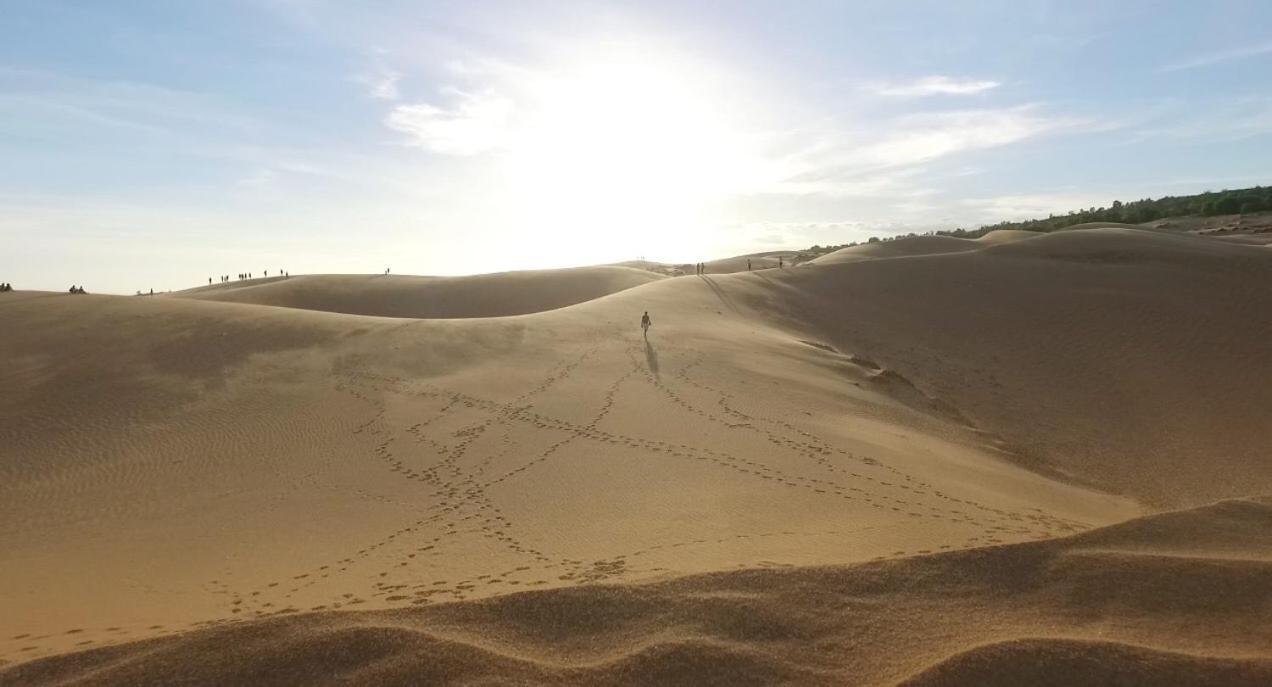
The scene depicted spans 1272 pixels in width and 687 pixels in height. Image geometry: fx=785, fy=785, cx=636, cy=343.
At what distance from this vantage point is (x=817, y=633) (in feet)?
14.5

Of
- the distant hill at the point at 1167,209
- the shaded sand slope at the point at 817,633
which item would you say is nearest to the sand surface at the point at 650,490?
the shaded sand slope at the point at 817,633

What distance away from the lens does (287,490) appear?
9.34m

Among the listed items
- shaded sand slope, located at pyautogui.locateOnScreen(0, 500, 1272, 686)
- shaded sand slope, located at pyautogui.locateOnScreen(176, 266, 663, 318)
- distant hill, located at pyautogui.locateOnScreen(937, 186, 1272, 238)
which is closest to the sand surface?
shaded sand slope, located at pyautogui.locateOnScreen(0, 500, 1272, 686)

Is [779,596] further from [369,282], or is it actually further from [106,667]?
[369,282]

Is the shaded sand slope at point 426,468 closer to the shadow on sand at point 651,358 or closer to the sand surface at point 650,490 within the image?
the sand surface at point 650,490

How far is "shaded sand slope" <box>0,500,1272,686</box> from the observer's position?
391 cm

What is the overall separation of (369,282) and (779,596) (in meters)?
40.8

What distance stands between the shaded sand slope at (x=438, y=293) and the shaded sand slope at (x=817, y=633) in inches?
1319

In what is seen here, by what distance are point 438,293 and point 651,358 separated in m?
27.3

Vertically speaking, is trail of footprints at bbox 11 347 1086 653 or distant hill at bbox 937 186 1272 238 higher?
distant hill at bbox 937 186 1272 238

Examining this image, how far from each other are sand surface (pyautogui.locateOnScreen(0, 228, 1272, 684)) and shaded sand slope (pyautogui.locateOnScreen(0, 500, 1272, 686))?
24mm

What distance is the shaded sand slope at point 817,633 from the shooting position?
3.91 meters

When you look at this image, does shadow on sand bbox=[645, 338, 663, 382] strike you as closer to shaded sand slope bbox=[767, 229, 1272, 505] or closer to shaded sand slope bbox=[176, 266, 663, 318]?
shaded sand slope bbox=[767, 229, 1272, 505]

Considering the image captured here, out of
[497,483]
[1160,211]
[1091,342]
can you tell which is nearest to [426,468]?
[497,483]
